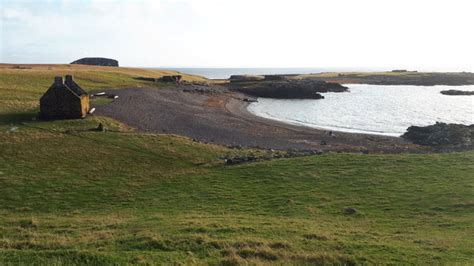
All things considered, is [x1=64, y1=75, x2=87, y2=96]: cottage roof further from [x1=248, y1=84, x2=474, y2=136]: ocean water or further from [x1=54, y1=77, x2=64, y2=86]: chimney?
[x1=248, y1=84, x2=474, y2=136]: ocean water

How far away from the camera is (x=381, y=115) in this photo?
86812 mm

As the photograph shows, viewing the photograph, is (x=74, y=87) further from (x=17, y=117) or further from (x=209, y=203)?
(x=209, y=203)

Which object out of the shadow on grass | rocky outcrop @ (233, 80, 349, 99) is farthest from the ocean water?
the shadow on grass

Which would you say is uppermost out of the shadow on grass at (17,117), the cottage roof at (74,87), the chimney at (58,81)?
the chimney at (58,81)

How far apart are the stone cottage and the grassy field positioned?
6.17ft

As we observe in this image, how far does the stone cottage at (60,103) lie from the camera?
43344mm

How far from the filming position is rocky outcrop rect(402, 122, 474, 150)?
50.3 metres

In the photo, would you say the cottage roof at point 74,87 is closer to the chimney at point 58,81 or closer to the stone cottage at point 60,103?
the stone cottage at point 60,103

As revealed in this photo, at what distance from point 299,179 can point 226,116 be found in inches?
1604

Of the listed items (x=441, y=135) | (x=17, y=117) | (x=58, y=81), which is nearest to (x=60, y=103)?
(x=58, y=81)

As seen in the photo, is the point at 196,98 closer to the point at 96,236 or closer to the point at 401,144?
the point at 401,144

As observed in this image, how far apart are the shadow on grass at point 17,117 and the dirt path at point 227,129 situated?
29.6ft

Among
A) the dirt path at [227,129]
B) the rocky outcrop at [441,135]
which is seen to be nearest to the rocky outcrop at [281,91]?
the dirt path at [227,129]

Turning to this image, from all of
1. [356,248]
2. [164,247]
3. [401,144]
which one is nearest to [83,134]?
[164,247]
